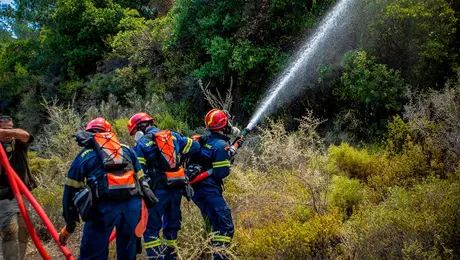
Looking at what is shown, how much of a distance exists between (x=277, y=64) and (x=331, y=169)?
4458 mm

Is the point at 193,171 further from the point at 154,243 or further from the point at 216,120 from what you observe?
the point at 154,243

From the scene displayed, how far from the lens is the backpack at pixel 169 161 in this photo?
5.29m

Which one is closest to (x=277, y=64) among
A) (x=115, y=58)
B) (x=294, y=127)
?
(x=294, y=127)

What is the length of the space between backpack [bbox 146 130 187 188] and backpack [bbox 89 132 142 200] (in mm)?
846

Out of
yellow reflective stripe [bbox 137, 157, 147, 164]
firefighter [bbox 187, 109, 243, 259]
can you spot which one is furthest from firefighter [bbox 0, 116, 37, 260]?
firefighter [bbox 187, 109, 243, 259]

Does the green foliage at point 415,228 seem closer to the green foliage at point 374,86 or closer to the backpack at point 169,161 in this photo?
the backpack at point 169,161

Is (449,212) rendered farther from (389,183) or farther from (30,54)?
(30,54)

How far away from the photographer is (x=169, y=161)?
530 centimetres

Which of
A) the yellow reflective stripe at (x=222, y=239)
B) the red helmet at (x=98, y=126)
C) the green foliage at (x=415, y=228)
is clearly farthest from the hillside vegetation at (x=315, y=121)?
the red helmet at (x=98, y=126)

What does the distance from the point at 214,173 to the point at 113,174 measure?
1.57 m

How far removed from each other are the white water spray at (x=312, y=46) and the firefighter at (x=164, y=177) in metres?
4.99

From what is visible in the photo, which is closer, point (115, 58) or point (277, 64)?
point (277, 64)

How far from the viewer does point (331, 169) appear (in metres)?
7.05

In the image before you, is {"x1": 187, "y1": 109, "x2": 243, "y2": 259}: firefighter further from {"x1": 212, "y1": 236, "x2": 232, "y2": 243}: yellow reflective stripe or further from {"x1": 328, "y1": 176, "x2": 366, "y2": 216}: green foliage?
{"x1": 328, "y1": 176, "x2": 366, "y2": 216}: green foliage
